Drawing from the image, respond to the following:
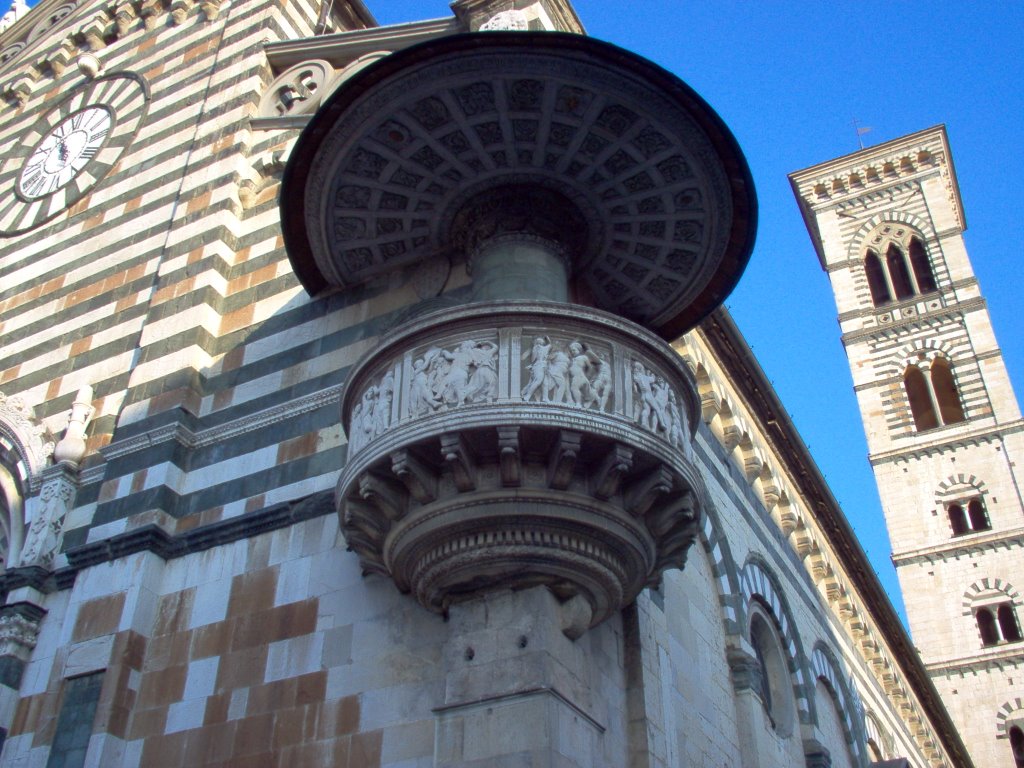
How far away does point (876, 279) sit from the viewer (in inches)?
1690

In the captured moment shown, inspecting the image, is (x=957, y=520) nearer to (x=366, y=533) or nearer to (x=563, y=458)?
(x=563, y=458)

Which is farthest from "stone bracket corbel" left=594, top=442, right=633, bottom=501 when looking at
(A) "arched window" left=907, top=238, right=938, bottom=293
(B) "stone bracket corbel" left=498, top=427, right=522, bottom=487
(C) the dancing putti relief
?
(A) "arched window" left=907, top=238, right=938, bottom=293

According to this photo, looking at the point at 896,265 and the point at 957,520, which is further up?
the point at 896,265

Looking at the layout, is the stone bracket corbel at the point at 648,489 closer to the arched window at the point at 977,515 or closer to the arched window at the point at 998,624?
the arched window at the point at 998,624

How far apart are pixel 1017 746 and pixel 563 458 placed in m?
28.1

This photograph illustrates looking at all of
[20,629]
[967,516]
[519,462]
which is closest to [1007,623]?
[967,516]

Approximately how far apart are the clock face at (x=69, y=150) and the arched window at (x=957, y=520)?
29150 mm

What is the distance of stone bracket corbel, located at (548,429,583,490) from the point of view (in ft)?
25.3

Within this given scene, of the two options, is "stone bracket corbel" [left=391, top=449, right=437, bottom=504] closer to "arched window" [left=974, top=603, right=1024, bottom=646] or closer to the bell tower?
the bell tower

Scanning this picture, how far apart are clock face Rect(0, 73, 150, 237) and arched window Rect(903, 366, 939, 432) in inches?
1193

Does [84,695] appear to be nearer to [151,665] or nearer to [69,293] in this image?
[151,665]

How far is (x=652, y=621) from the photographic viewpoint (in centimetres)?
959

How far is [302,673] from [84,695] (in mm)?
2151

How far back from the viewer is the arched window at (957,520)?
3491 centimetres
